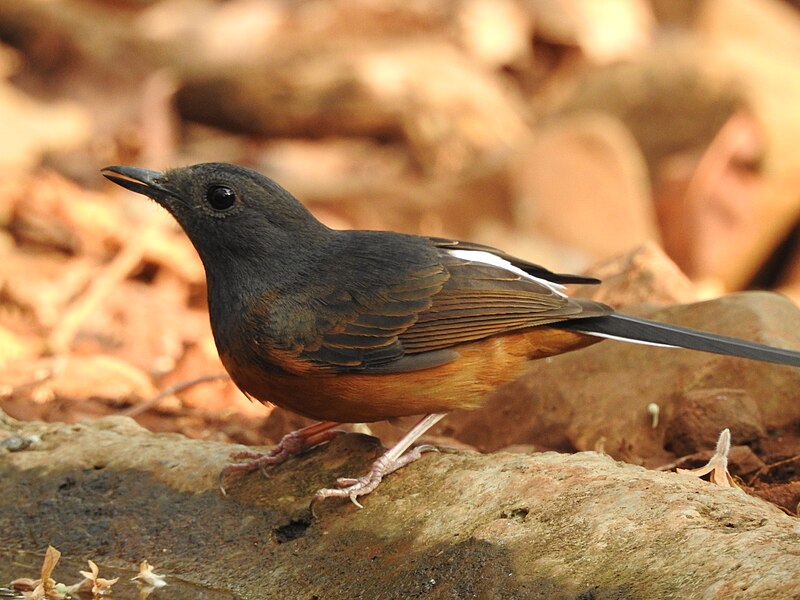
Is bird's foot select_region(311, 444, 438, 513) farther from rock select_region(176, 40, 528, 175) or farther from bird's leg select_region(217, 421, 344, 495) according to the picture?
rock select_region(176, 40, 528, 175)

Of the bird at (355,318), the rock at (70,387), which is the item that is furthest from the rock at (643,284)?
the rock at (70,387)

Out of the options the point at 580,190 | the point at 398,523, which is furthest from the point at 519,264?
the point at 580,190

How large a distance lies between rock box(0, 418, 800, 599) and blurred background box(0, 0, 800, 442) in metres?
4.19

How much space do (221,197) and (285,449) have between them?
109 cm

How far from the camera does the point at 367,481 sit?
4152 millimetres

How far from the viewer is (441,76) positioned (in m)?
13.9

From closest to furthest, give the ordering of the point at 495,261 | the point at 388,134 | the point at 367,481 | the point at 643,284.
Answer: the point at 367,481, the point at 495,261, the point at 643,284, the point at 388,134

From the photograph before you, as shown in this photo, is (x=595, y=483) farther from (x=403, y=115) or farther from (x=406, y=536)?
(x=403, y=115)

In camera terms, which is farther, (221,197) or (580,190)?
(580,190)

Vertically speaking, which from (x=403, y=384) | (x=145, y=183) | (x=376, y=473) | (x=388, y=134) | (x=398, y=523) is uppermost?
(x=388, y=134)

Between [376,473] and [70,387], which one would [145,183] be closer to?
[376,473]

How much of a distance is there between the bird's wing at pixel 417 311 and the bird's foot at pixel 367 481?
0.40 m

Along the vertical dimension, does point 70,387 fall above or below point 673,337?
below

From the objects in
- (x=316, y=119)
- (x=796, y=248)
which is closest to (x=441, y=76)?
(x=316, y=119)
